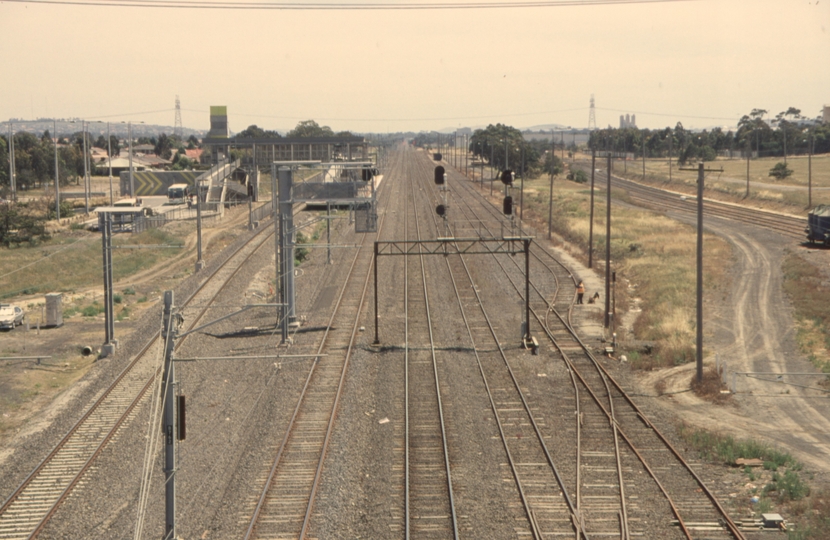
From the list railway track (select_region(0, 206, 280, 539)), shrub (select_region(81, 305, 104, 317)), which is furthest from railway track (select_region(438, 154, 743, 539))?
shrub (select_region(81, 305, 104, 317))

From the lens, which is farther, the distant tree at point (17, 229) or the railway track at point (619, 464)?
the distant tree at point (17, 229)

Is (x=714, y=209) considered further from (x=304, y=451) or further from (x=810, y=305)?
(x=304, y=451)

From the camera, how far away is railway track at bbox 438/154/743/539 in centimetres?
1523

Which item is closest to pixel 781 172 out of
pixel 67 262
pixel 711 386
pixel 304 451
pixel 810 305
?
pixel 810 305

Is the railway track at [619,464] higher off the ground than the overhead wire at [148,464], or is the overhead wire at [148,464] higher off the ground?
the overhead wire at [148,464]

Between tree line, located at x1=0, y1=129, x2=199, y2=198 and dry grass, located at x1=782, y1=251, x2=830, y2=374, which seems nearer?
dry grass, located at x1=782, y1=251, x2=830, y2=374

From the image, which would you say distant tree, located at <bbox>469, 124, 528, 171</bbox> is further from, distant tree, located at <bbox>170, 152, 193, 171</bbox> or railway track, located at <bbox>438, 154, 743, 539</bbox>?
railway track, located at <bbox>438, 154, 743, 539</bbox>

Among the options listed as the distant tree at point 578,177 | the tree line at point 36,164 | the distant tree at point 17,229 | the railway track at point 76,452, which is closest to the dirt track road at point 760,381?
the railway track at point 76,452

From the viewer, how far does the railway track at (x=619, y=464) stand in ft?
50.0

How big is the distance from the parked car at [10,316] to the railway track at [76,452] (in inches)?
275

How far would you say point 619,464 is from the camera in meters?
17.9

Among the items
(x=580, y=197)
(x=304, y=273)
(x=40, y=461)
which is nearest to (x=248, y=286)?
(x=304, y=273)

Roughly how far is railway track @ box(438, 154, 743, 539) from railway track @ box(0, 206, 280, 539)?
8883mm

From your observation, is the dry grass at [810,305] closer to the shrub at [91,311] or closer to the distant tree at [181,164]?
the shrub at [91,311]
